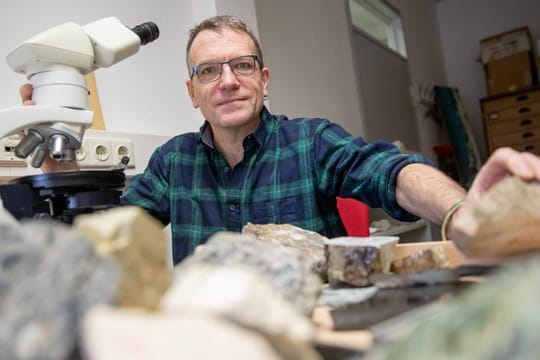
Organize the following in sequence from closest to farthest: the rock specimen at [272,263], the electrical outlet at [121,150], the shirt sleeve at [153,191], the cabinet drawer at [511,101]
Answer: the rock specimen at [272,263], the shirt sleeve at [153,191], the electrical outlet at [121,150], the cabinet drawer at [511,101]

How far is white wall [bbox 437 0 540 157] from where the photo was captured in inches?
163

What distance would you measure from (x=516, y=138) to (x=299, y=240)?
12.3 ft

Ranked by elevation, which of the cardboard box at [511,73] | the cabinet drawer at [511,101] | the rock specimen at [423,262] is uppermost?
the cardboard box at [511,73]

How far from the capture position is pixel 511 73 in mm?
3771

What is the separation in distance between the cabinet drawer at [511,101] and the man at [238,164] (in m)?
3.17

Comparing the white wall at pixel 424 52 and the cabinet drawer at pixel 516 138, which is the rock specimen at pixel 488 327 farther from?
the cabinet drawer at pixel 516 138

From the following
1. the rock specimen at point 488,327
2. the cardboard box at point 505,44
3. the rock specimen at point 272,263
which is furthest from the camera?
the cardboard box at point 505,44

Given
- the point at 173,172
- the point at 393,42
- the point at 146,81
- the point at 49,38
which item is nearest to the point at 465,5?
the point at 393,42

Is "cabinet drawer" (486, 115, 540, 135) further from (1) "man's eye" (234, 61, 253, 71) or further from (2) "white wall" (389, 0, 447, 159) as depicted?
(1) "man's eye" (234, 61, 253, 71)

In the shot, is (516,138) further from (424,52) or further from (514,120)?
(424,52)

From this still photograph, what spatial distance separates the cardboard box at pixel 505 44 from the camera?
3738mm

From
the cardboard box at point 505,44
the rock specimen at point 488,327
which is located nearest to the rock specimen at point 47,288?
the rock specimen at point 488,327

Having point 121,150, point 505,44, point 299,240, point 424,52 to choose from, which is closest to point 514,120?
point 505,44

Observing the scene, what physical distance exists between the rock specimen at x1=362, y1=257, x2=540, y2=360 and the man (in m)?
0.82
